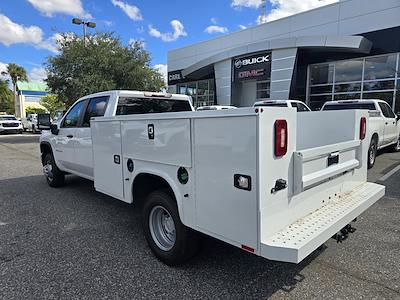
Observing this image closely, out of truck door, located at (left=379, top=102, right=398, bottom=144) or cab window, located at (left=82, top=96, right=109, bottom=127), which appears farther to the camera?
truck door, located at (left=379, top=102, right=398, bottom=144)

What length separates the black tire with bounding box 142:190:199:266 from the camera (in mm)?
3135

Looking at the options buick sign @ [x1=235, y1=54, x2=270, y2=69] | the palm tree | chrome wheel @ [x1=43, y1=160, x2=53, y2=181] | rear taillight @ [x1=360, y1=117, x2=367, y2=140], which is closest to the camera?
rear taillight @ [x1=360, y1=117, x2=367, y2=140]

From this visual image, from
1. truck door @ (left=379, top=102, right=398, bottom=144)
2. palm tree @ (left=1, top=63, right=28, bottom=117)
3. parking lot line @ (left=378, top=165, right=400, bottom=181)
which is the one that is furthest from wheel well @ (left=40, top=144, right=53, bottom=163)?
palm tree @ (left=1, top=63, right=28, bottom=117)

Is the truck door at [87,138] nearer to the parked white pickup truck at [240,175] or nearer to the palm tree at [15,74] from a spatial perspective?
the parked white pickup truck at [240,175]

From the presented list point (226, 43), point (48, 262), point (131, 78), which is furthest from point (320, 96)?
point (48, 262)

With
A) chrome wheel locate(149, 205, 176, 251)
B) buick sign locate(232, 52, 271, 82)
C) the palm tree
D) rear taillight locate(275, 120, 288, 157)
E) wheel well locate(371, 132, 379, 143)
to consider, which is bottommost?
chrome wheel locate(149, 205, 176, 251)

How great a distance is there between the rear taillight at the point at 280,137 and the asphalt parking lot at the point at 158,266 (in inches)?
53.0

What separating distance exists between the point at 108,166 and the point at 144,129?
1180mm

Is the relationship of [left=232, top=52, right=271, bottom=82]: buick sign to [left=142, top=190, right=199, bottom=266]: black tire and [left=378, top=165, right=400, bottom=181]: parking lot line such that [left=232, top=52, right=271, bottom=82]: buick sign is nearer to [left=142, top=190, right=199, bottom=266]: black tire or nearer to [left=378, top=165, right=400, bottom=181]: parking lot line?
[left=378, top=165, right=400, bottom=181]: parking lot line

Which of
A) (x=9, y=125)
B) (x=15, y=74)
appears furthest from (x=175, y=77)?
(x=15, y=74)

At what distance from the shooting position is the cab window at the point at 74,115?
5836 millimetres

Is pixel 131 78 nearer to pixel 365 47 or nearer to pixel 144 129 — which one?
pixel 365 47

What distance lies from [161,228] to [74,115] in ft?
11.5

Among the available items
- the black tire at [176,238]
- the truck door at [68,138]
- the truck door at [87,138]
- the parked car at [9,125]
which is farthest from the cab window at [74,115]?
the parked car at [9,125]
